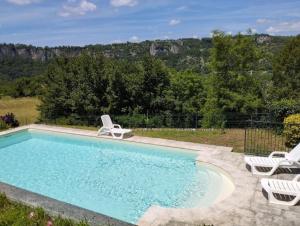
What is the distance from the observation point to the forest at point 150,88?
64.6 feet

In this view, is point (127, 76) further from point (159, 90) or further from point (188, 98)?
point (188, 98)

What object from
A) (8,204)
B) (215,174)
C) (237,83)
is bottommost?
(215,174)

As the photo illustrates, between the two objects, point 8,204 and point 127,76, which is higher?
point 127,76

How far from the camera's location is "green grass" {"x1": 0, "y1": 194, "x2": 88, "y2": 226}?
5995 mm

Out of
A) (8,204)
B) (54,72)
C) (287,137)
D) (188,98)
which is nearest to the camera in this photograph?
(8,204)

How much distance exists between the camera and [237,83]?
66.1ft

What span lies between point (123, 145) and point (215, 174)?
4.76 metres

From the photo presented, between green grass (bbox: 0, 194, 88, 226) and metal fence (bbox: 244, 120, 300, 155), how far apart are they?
738cm

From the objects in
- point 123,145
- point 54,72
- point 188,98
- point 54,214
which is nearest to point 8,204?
point 54,214

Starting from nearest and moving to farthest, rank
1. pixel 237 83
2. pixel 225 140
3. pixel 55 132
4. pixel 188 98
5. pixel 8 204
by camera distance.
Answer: pixel 8 204 → pixel 225 140 → pixel 55 132 → pixel 237 83 → pixel 188 98

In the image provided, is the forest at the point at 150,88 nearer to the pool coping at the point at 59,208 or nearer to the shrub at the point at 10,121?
the shrub at the point at 10,121

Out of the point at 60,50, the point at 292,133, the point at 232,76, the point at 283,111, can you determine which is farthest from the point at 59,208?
the point at 60,50

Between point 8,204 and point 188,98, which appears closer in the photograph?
point 8,204

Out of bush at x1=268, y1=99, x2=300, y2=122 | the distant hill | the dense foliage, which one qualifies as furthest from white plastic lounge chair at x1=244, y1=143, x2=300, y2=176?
the distant hill
